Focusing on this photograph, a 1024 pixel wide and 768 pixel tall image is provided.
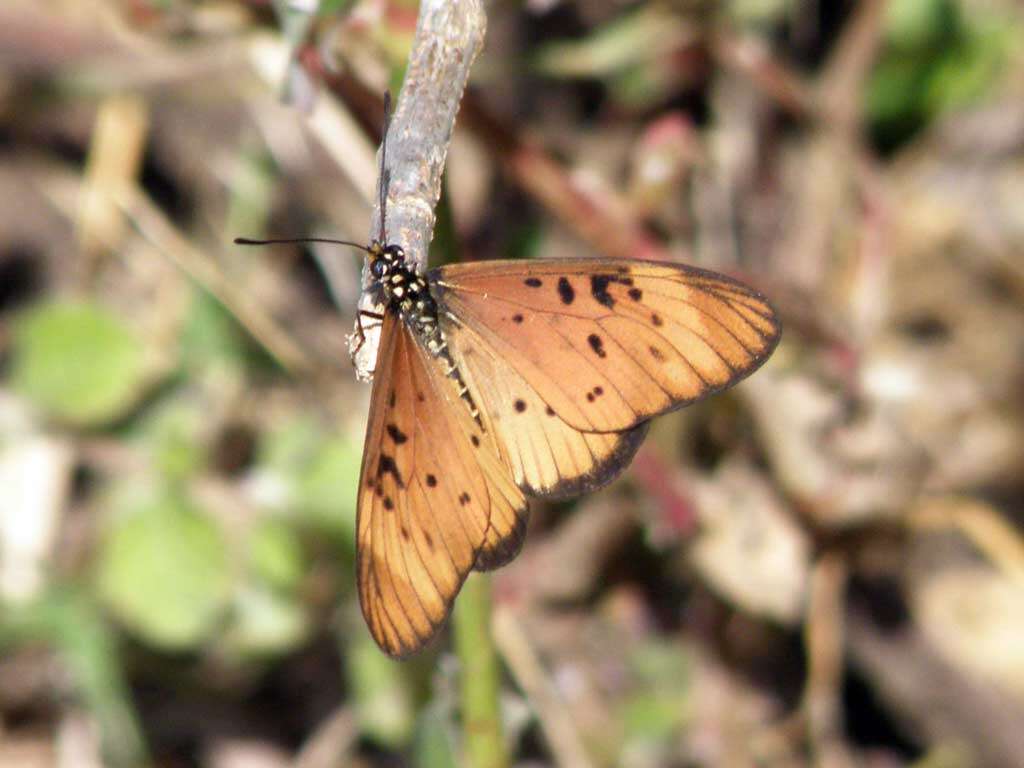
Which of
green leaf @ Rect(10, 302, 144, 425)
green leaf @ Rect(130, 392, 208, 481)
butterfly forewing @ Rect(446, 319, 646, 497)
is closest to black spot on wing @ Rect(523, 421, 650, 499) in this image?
butterfly forewing @ Rect(446, 319, 646, 497)

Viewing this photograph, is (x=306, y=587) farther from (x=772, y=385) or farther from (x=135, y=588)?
(x=772, y=385)

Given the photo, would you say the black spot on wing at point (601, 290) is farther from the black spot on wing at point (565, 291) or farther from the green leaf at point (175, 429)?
the green leaf at point (175, 429)

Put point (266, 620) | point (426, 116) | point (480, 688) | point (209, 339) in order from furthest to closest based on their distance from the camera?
point (209, 339) → point (266, 620) → point (480, 688) → point (426, 116)

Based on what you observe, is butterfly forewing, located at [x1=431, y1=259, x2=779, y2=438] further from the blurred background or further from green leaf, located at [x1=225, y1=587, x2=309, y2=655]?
green leaf, located at [x1=225, y1=587, x2=309, y2=655]

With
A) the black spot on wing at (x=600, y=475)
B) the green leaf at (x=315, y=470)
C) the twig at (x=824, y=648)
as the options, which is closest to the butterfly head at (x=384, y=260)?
the black spot on wing at (x=600, y=475)

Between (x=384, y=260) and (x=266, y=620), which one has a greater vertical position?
(x=266, y=620)

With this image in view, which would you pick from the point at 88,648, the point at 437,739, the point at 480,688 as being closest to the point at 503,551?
the point at 480,688

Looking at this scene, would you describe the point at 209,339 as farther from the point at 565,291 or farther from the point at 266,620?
the point at 565,291
